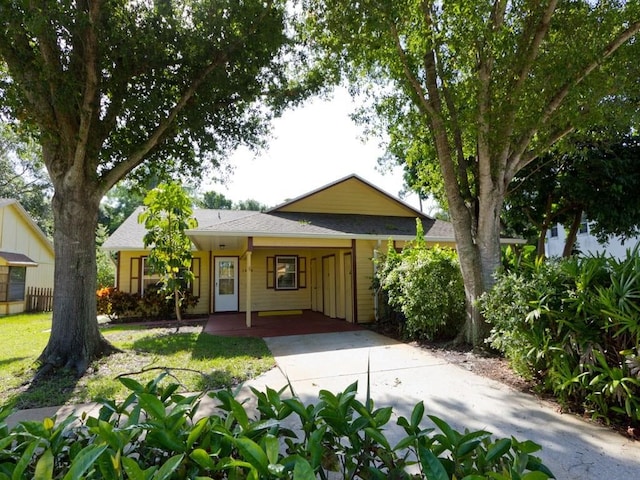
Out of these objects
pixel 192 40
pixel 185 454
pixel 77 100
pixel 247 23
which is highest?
pixel 247 23

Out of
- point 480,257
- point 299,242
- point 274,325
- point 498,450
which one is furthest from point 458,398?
point 274,325

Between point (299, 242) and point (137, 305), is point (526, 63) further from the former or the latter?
point (137, 305)

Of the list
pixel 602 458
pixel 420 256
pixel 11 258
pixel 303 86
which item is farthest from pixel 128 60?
pixel 11 258

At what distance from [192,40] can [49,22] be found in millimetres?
2034

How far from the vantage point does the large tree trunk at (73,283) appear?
6.02 m

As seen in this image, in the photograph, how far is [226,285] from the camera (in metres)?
14.0

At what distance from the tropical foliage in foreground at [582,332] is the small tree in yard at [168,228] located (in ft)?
28.0

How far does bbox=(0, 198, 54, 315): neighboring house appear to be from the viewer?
51.6ft

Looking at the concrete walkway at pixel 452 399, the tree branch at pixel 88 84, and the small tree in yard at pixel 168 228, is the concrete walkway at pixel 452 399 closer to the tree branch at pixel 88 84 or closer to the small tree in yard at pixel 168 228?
the tree branch at pixel 88 84

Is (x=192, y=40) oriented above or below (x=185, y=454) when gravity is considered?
above

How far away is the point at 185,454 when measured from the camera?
3.69ft

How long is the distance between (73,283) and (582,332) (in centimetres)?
735

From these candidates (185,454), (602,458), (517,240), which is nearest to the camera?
(185,454)

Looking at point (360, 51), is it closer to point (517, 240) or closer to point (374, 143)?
point (374, 143)
